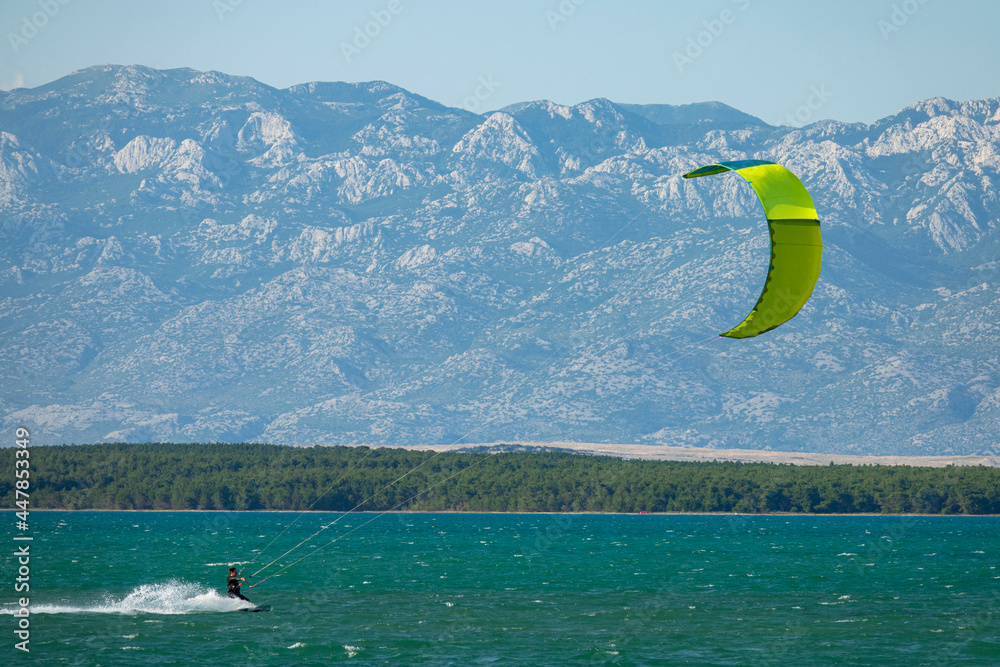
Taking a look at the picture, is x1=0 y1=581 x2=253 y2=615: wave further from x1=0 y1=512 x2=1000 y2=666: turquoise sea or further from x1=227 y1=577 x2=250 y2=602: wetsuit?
x1=227 y1=577 x2=250 y2=602: wetsuit

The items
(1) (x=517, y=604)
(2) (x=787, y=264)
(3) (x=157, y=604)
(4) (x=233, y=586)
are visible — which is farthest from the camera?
(1) (x=517, y=604)

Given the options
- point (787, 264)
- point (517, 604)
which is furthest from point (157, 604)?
point (787, 264)

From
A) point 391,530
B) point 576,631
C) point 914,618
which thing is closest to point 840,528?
point 391,530

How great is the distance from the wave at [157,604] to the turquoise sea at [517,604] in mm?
163

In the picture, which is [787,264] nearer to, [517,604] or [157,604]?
[517,604]

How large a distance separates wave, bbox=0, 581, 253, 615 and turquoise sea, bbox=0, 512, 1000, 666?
0.16m

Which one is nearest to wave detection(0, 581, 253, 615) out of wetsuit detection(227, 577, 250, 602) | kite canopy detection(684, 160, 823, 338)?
wetsuit detection(227, 577, 250, 602)

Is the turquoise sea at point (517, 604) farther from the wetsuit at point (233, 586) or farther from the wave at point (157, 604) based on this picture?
the wetsuit at point (233, 586)

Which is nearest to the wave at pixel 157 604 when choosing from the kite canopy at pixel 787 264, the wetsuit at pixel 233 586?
the wetsuit at pixel 233 586

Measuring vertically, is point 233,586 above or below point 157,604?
above

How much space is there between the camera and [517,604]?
74250 mm

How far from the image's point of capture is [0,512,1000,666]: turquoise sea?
187 feet

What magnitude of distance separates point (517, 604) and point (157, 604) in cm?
2046

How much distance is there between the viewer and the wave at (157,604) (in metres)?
69.2
